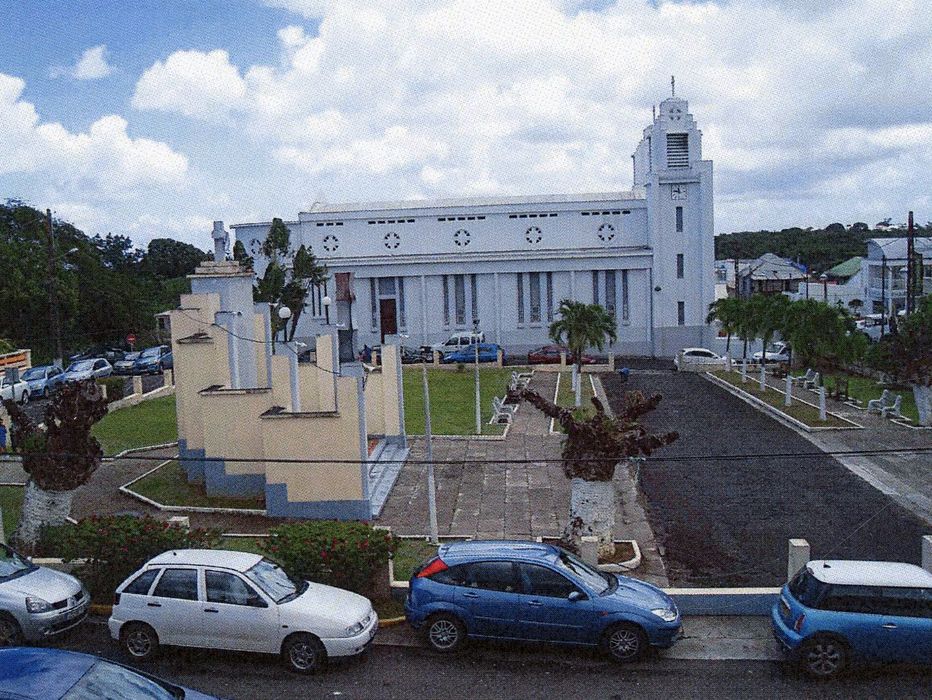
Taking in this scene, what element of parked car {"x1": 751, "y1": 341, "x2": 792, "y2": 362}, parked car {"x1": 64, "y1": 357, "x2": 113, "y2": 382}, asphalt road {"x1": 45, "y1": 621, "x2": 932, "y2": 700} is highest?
parked car {"x1": 64, "y1": 357, "x2": 113, "y2": 382}

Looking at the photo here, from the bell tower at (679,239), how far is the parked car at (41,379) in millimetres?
31193

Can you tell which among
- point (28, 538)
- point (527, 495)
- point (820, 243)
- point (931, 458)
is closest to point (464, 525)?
point (527, 495)

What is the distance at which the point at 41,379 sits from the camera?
118 ft

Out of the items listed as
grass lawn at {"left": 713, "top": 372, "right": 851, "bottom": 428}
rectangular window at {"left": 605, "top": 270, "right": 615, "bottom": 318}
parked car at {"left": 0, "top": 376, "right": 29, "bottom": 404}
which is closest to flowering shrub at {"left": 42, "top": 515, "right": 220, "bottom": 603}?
grass lawn at {"left": 713, "top": 372, "right": 851, "bottom": 428}

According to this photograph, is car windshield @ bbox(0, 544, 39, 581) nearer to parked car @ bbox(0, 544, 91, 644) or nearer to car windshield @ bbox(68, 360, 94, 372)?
parked car @ bbox(0, 544, 91, 644)

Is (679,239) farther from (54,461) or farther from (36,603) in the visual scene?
(36,603)

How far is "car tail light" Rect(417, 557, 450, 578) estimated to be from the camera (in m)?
11.7

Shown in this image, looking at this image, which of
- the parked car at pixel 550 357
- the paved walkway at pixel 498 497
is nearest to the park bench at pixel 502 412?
the paved walkway at pixel 498 497

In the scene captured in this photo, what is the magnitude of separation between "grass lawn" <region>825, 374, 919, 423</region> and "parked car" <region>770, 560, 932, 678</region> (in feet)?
65.5

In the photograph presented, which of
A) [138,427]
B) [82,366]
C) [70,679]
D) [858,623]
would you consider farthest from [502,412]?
[70,679]

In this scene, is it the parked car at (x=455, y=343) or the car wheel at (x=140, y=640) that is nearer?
the car wheel at (x=140, y=640)

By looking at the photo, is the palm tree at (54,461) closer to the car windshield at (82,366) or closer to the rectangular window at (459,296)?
the car windshield at (82,366)

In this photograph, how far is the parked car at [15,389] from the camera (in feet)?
109

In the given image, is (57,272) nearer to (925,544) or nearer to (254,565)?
(254,565)
